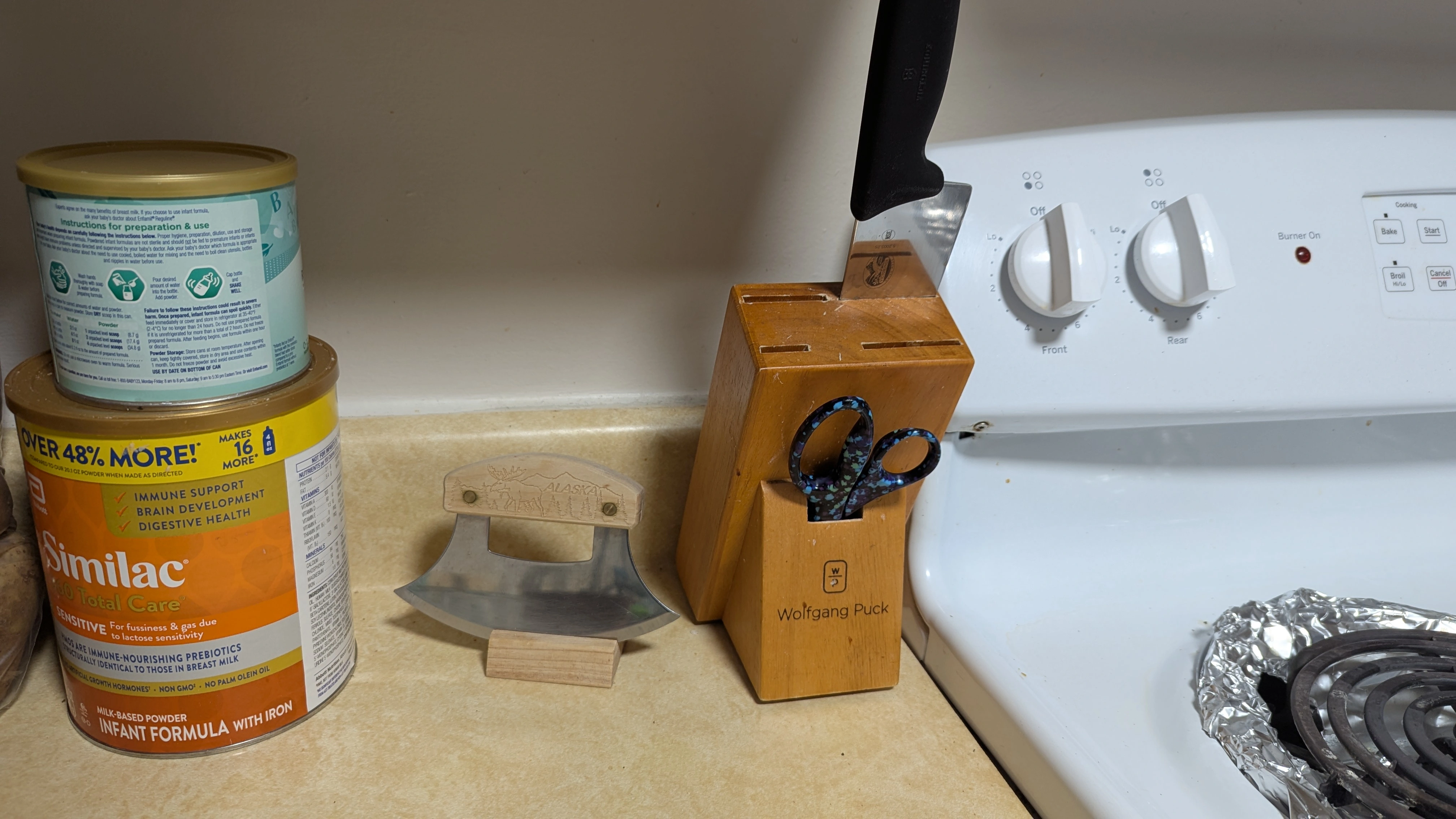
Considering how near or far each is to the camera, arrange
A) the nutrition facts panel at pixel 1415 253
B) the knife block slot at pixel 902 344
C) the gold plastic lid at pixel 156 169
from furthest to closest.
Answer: the nutrition facts panel at pixel 1415 253
the knife block slot at pixel 902 344
the gold plastic lid at pixel 156 169

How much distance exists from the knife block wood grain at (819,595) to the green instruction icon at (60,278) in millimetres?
358

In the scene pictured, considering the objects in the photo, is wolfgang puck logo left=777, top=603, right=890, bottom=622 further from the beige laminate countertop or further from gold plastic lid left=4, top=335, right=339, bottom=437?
gold plastic lid left=4, top=335, right=339, bottom=437

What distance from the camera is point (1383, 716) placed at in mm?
502

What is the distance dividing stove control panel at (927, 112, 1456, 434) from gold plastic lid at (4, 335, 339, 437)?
0.37 m

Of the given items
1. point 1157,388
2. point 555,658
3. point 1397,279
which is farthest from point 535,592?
point 1397,279

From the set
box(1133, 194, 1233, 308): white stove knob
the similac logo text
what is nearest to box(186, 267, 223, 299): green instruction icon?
the similac logo text

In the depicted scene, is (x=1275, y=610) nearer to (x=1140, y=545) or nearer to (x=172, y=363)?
(x=1140, y=545)

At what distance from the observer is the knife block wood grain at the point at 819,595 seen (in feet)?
1.79

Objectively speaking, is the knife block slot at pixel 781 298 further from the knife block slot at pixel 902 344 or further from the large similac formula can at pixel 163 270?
the large similac formula can at pixel 163 270

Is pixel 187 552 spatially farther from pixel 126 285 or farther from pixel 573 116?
pixel 573 116

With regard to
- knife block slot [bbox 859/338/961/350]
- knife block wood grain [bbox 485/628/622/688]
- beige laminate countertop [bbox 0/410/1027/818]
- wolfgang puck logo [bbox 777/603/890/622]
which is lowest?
beige laminate countertop [bbox 0/410/1027/818]

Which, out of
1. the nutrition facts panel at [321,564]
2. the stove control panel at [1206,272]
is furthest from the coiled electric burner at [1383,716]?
the nutrition facts panel at [321,564]

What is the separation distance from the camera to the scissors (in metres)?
0.52

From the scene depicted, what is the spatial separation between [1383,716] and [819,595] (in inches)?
12.1
